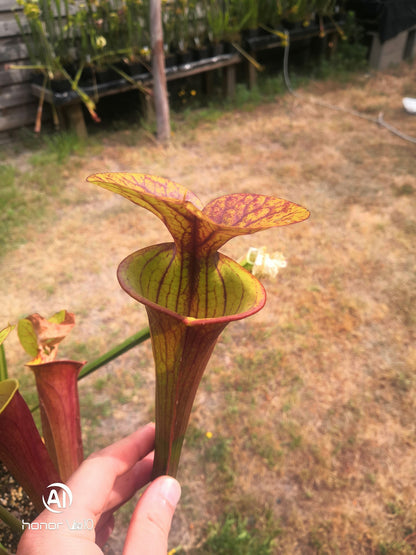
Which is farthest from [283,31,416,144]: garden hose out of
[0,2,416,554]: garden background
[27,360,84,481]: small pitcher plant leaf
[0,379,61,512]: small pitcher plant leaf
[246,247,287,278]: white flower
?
[0,379,61,512]: small pitcher plant leaf

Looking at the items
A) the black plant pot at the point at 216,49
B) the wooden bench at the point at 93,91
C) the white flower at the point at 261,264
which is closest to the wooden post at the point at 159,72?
the wooden bench at the point at 93,91

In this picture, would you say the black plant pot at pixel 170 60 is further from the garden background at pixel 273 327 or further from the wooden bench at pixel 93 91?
the garden background at pixel 273 327

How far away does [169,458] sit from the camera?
28.1 inches

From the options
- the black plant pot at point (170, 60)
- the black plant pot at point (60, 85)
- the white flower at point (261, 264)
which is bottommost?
the white flower at point (261, 264)

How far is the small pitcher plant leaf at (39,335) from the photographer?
81 centimetres

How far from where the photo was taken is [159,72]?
9.27ft

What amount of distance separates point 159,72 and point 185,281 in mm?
2612

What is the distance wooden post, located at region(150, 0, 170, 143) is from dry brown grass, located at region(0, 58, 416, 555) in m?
0.14

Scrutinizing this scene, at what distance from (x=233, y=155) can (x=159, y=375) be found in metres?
2.60

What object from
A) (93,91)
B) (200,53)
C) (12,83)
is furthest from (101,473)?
(200,53)

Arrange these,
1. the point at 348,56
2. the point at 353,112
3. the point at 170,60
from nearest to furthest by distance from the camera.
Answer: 1. the point at 170,60
2. the point at 353,112
3. the point at 348,56

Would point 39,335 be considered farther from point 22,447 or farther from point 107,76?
point 107,76

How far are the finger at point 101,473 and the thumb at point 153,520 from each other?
0.06 metres

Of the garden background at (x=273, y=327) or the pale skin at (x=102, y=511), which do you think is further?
the garden background at (x=273, y=327)
